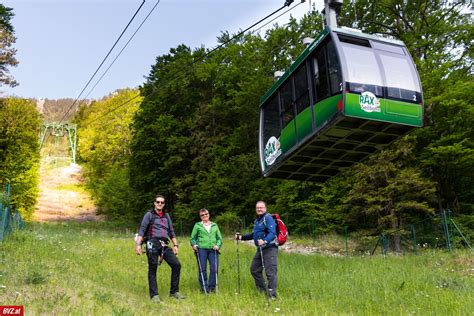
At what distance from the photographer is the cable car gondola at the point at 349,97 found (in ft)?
28.9

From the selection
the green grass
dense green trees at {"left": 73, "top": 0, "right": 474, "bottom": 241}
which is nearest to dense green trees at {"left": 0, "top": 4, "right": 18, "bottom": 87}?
dense green trees at {"left": 73, "top": 0, "right": 474, "bottom": 241}

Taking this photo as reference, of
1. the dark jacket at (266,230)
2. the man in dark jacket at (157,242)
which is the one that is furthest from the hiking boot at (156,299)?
the dark jacket at (266,230)

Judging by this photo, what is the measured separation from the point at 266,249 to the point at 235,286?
1.82m

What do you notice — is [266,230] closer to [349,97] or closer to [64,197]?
[349,97]

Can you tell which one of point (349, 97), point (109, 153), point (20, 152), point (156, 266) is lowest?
point (156, 266)

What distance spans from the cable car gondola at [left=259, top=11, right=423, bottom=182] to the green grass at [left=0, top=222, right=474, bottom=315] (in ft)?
10.7

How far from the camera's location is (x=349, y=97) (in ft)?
28.3

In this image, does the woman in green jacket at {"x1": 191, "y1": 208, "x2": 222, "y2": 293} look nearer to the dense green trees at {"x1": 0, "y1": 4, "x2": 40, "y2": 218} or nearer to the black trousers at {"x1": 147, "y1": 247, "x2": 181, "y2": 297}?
the black trousers at {"x1": 147, "y1": 247, "x2": 181, "y2": 297}

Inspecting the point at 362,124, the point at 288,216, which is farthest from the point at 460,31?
the point at 362,124

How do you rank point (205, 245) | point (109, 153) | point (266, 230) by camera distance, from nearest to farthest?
point (266, 230) < point (205, 245) < point (109, 153)

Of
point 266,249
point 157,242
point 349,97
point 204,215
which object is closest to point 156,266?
point 157,242

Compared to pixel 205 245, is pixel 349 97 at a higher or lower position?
higher

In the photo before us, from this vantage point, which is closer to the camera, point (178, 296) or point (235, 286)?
point (178, 296)

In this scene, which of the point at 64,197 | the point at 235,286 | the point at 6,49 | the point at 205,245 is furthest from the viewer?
the point at 64,197
